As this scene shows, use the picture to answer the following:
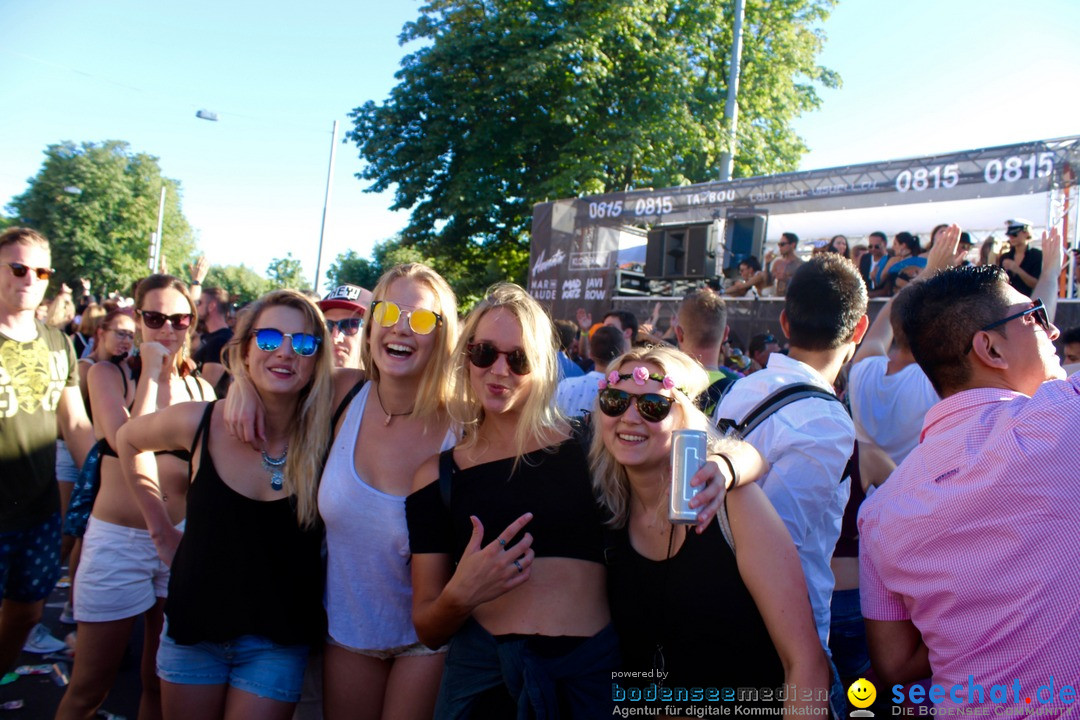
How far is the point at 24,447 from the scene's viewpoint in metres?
3.21

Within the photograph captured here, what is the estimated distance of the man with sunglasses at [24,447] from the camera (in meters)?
3.12

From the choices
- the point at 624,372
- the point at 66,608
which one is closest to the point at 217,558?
the point at 624,372

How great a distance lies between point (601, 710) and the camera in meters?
1.82

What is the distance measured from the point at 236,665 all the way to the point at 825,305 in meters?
2.45

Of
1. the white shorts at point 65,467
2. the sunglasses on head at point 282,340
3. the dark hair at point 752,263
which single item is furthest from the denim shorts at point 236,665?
the dark hair at point 752,263

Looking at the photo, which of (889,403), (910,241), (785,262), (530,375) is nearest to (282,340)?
(530,375)

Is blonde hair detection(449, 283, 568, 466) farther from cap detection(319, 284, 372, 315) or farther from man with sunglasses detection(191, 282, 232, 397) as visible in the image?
man with sunglasses detection(191, 282, 232, 397)

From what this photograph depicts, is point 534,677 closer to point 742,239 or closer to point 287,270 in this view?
point 742,239

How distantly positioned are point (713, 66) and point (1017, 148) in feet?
40.4

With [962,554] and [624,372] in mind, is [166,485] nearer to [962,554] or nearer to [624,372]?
[624,372]

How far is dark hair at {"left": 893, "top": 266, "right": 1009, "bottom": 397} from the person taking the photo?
178 centimetres

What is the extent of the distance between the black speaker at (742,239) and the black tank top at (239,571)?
35.9ft

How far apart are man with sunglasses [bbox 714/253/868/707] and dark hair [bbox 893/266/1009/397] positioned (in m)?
0.40

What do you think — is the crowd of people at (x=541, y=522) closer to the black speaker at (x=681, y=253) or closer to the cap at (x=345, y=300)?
the cap at (x=345, y=300)
